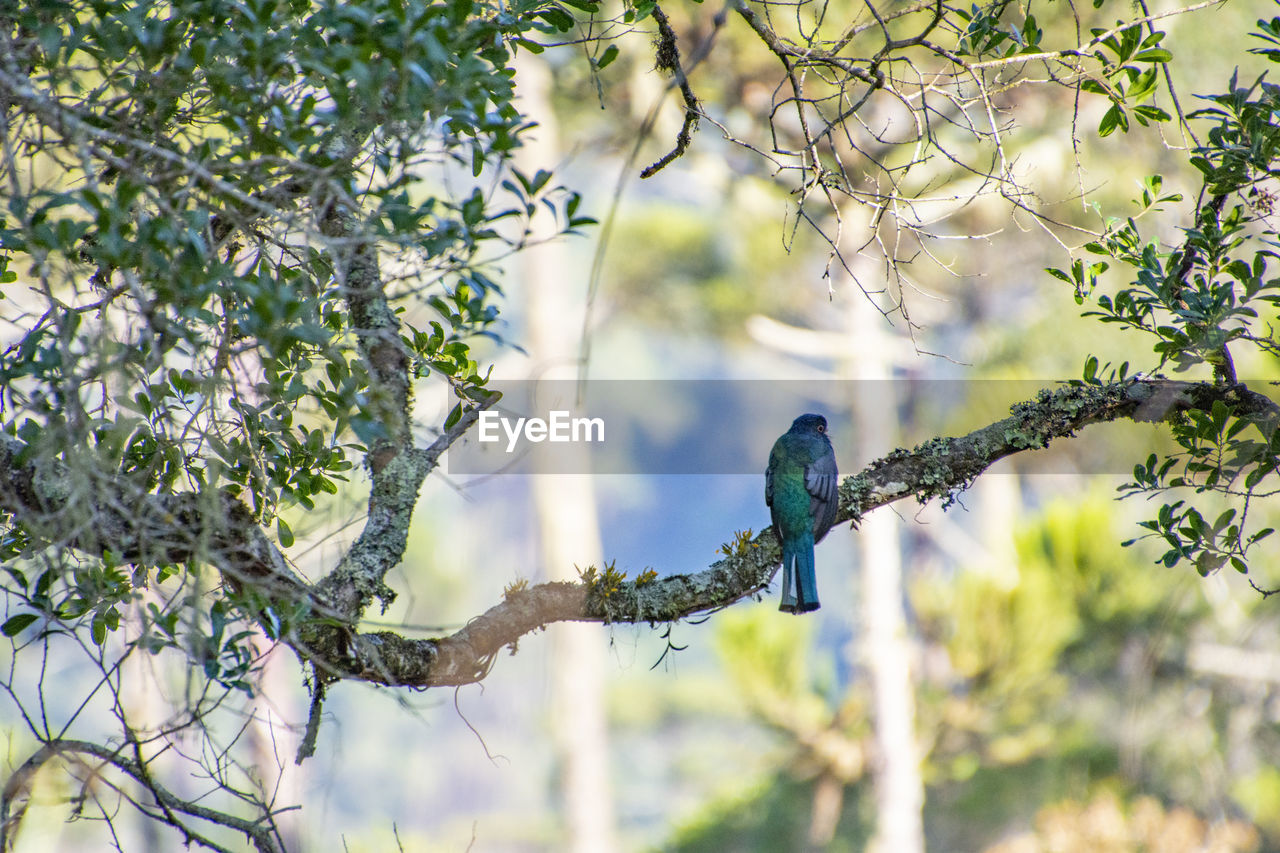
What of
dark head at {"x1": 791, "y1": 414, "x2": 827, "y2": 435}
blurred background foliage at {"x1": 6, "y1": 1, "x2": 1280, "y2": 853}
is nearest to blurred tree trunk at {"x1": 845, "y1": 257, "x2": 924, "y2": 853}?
blurred background foliage at {"x1": 6, "y1": 1, "x2": 1280, "y2": 853}

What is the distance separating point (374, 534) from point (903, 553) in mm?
15661

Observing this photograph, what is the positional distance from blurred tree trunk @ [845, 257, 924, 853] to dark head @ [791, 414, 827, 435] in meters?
5.06

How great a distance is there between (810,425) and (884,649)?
5.98 meters

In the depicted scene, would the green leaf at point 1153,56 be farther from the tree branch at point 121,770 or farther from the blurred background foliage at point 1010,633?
the blurred background foliage at point 1010,633

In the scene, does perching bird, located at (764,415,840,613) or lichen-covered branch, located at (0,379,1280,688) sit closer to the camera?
lichen-covered branch, located at (0,379,1280,688)

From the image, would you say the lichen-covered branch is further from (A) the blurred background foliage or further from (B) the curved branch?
(A) the blurred background foliage

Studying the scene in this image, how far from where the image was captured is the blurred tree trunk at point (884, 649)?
323 inches

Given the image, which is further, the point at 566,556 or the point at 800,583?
the point at 566,556

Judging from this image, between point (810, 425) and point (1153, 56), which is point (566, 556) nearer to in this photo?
point (810, 425)

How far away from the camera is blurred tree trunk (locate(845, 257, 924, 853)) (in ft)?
26.9

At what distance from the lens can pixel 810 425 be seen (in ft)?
9.94

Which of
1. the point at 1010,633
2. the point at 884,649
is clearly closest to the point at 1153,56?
the point at 1010,633

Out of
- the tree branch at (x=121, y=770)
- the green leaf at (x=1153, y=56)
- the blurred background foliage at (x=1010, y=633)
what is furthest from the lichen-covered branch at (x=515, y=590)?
the blurred background foliage at (x=1010, y=633)

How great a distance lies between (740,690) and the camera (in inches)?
306
